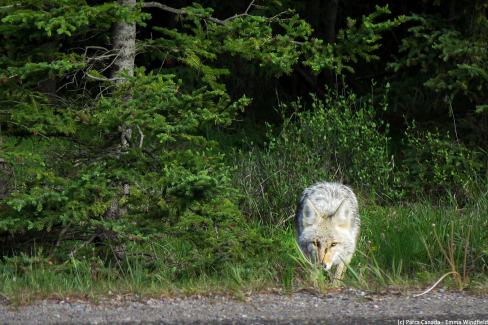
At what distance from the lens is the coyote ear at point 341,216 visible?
7871 mm

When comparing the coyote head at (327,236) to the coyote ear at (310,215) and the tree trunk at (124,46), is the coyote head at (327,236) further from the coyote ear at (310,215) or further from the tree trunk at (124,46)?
the tree trunk at (124,46)

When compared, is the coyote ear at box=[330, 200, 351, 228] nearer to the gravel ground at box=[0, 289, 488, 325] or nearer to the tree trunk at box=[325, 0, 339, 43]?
the gravel ground at box=[0, 289, 488, 325]

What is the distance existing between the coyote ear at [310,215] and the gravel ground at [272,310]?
1.19 meters

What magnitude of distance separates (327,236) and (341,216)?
27cm

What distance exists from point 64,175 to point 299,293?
97.4 inches

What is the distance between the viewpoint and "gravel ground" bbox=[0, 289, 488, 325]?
19.7ft

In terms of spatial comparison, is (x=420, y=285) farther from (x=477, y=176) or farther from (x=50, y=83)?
(x=50, y=83)

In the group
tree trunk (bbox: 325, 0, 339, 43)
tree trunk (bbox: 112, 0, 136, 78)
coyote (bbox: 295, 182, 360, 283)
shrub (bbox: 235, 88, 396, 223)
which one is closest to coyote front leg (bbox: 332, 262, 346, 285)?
coyote (bbox: 295, 182, 360, 283)

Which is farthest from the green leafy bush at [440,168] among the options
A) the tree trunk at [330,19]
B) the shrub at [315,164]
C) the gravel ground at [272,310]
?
the tree trunk at [330,19]

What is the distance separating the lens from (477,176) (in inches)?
419

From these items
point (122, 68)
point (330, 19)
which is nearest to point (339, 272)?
point (122, 68)

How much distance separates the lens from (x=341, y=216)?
7.89 m

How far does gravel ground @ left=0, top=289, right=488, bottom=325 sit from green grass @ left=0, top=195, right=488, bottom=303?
0.69 feet

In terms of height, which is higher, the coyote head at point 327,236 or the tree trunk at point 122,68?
the tree trunk at point 122,68
